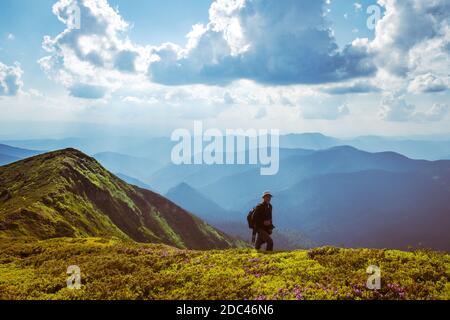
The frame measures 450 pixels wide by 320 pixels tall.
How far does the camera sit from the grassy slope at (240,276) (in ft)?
48.4

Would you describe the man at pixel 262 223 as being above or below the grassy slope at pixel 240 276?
above

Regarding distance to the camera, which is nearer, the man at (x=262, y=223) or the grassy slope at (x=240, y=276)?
the grassy slope at (x=240, y=276)

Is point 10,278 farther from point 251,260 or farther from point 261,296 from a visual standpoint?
point 261,296

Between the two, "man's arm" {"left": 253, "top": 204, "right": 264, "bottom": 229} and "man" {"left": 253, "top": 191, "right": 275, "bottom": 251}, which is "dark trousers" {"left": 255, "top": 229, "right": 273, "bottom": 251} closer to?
"man" {"left": 253, "top": 191, "right": 275, "bottom": 251}

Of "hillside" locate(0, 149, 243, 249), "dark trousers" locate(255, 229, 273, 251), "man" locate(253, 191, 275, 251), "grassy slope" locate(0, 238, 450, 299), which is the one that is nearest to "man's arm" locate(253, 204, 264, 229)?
"man" locate(253, 191, 275, 251)

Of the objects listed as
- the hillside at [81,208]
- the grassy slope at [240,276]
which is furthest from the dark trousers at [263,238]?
the hillside at [81,208]

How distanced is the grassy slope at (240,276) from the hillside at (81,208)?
29.8 m

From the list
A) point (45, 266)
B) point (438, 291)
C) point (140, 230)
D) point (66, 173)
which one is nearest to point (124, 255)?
point (45, 266)

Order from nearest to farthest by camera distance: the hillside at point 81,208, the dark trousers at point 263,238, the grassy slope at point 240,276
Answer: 1. the grassy slope at point 240,276
2. the dark trousers at point 263,238
3. the hillside at point 81,208

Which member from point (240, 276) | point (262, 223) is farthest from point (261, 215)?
point (240, 276)

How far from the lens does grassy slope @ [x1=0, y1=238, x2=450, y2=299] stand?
48.4 feet

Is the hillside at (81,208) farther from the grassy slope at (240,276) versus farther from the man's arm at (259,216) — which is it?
the man's arm at (259,216)

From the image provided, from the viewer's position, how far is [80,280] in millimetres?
18672
